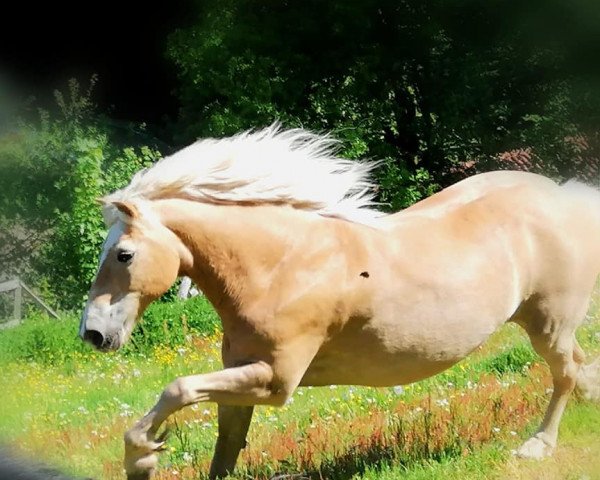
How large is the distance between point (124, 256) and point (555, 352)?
7.10ft

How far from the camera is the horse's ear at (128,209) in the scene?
348cm

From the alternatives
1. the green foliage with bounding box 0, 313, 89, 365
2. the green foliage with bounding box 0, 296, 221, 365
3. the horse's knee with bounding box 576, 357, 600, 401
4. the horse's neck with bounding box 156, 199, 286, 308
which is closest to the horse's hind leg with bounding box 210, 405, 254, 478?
the horse's neck with bounding box 156, 199, 286, 308

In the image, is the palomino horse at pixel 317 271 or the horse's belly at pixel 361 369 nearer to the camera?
the palomino horse at pixel 317 271

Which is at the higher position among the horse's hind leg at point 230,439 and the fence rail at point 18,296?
the horse's hind leg at point 230,439

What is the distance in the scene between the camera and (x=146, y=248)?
3.49 m

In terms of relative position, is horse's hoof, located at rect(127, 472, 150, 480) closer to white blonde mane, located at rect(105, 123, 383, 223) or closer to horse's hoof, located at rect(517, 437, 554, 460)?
white blonde mane, located at rect(105, 123, 383, 223)

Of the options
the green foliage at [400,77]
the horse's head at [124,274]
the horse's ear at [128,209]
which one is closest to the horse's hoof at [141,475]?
the horse's head at [124,274]

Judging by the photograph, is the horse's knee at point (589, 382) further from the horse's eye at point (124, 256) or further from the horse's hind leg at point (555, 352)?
the horse's eye at point (124, 256)

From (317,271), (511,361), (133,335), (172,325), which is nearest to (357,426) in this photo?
(317,271)

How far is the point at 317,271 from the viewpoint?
3.72 meters

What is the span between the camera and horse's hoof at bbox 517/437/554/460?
4.04 metres

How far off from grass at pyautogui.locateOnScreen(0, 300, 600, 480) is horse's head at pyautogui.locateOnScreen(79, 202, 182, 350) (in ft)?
3.19

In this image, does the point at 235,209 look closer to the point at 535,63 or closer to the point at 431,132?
the point at 535,63

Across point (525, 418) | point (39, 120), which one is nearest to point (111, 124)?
point (39, 120)
